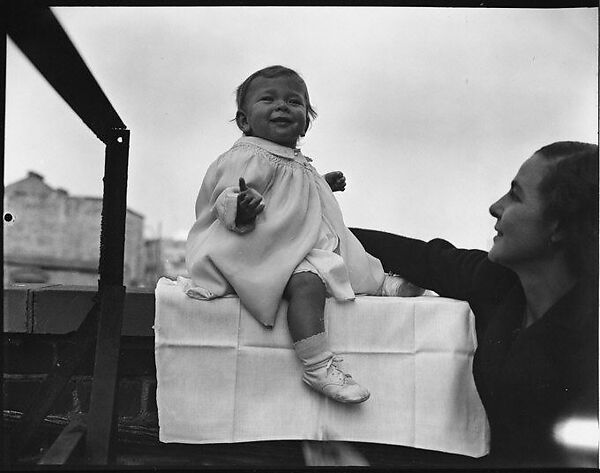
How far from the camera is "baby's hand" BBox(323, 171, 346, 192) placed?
139 centimetres

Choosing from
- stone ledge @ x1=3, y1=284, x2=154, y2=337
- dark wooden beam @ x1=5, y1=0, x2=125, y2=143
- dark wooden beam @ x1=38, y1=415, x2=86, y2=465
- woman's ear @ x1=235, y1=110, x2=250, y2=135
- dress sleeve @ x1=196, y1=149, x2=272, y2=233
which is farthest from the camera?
stone ledge @ x1=3, y1=284, x2=154, y2=337

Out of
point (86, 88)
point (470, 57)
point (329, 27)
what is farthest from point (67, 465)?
point (470, 57)

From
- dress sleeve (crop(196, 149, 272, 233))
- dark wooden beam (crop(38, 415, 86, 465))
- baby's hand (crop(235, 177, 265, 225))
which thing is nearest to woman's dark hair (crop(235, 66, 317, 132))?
dress sleeve (crop(196, 149, 272, 233))

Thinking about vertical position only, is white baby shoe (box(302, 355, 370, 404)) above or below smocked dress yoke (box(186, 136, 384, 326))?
below

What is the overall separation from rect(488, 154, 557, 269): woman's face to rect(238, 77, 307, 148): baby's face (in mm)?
379

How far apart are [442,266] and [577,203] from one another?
0.86 feet

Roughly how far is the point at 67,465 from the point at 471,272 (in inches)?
28.0

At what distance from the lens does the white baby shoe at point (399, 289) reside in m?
1.32

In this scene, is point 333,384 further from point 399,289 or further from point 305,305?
point 399,289

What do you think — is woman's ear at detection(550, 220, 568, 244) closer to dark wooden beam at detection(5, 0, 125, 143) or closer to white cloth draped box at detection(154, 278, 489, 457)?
white cloth draped box at detection(154, 278, 489, 457)

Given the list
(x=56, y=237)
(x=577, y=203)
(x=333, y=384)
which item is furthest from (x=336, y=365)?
(x=56, y=237)

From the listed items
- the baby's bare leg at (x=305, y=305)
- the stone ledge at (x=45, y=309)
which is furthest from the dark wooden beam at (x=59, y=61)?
the baby's bare leg at (x=305, y=305)

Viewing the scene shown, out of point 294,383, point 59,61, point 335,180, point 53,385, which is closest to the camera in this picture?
point 59,61

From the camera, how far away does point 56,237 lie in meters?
1.41
